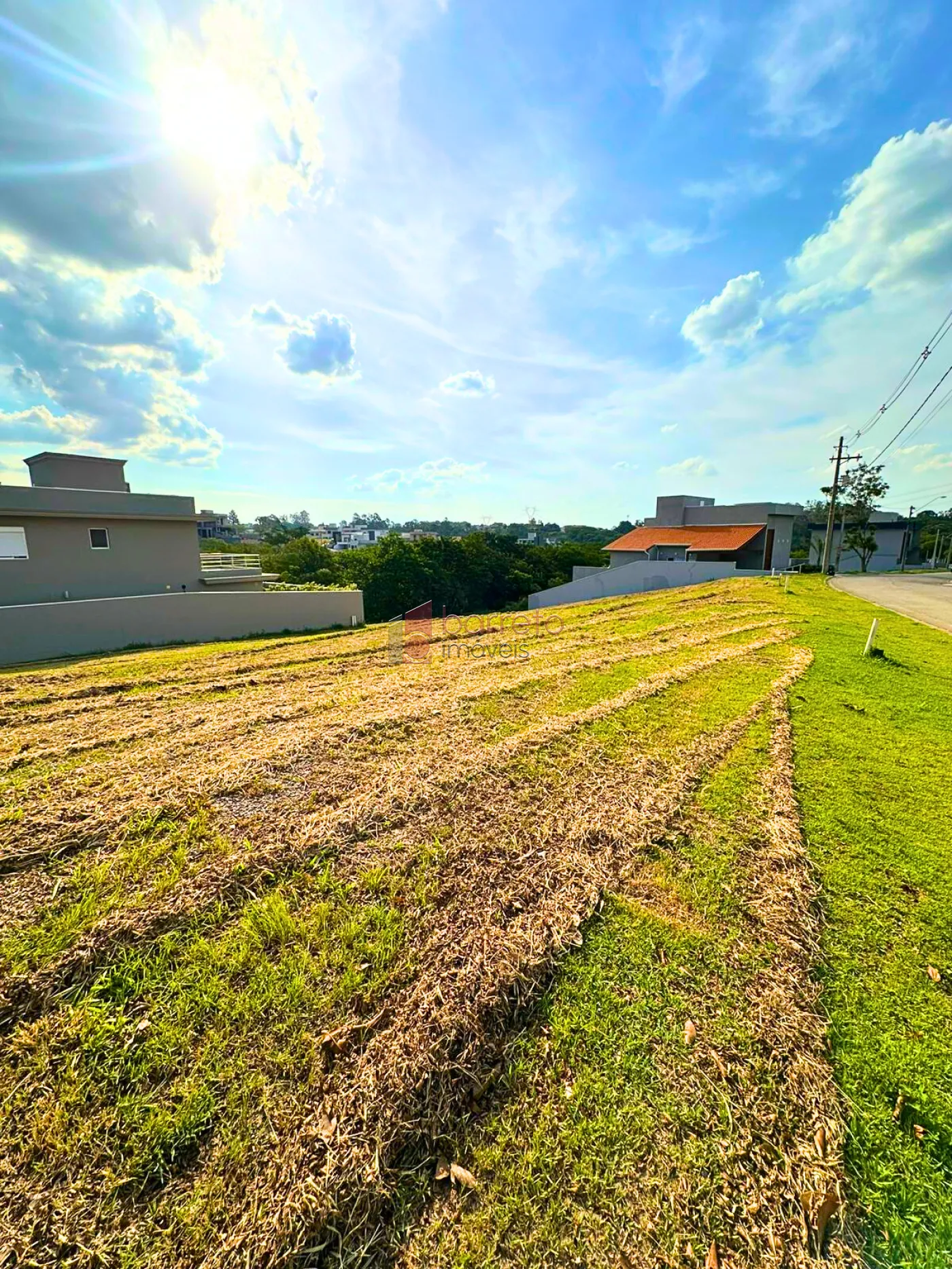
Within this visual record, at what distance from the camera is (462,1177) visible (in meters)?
1.59

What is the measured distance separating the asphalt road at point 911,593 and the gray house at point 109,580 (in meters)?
16.4

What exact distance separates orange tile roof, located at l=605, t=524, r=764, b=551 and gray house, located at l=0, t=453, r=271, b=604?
24533mm

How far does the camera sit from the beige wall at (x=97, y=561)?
11.8 m

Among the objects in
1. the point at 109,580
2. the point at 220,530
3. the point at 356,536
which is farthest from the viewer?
the point at 356,536

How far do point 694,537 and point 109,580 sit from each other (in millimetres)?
29416

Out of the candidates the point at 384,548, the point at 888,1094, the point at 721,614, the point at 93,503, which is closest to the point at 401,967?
the point at 888,1094

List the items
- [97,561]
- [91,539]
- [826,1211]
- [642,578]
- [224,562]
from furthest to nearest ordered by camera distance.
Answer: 1. [642,578]
2. [224,562]
3. [97,561]
4. [91,539]
5. [826,1211]

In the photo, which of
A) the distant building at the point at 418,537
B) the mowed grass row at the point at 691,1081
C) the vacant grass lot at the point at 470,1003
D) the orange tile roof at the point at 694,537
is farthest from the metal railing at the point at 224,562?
the orange tile roof at the point at 694,537

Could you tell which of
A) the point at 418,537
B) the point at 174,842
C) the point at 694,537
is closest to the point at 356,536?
the point at 418,537

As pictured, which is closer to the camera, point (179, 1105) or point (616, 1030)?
point (179, 1105)

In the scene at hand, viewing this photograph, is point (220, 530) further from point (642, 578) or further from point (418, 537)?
point (642, 578)

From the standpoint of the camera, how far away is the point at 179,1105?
5.53 feet

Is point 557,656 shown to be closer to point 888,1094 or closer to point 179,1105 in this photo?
point 888,1094

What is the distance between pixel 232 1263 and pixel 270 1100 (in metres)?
0.38
